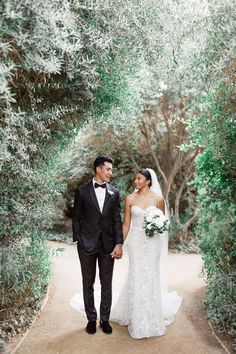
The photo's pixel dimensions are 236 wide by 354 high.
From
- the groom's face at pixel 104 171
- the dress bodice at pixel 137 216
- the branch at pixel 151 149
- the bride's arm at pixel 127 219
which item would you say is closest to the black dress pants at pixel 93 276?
the bride's arm at pixel 127 219

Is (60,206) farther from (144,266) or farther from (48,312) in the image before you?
(144,266)

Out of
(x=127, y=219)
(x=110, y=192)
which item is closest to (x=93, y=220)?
(x=110, y=192)

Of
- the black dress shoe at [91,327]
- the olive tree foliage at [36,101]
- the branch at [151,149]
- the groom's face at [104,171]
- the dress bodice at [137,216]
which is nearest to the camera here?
the olive tree foliage at [36,101]

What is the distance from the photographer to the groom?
4.71m

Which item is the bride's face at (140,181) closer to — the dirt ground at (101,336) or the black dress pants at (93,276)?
the black dress pants at (93,276)

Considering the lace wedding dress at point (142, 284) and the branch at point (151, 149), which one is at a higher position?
the branch at point (151, 149)

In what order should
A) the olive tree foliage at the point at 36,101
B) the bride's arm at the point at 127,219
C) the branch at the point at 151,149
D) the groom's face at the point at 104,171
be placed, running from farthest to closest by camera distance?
the branch at the point at 151,149 < the bride's arm at the point at 127,219 < the groom's face at the point at 104,171 < the olive tree foliage at the point at 36,101

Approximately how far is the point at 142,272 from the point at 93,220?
1.00 meters

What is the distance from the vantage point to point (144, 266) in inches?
194

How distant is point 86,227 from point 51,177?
146 cm

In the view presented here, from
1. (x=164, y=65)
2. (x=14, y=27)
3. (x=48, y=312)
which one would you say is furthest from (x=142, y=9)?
(x=48, y=312)

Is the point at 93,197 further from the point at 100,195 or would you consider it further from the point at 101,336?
the point at 101,336

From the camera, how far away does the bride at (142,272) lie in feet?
15.9

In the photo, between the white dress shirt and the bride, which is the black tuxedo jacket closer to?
the white dress shirt
